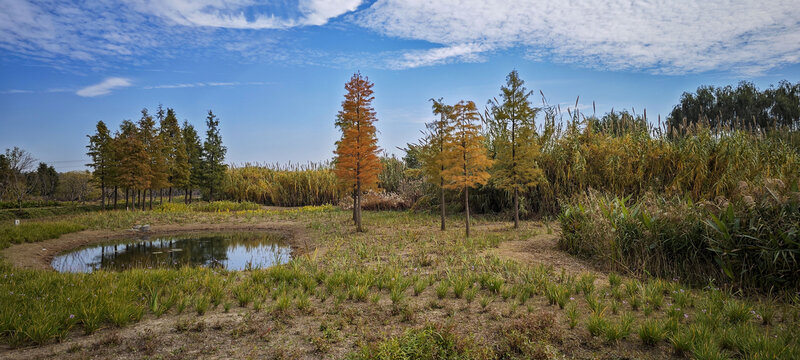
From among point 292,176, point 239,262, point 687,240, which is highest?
point 292,176

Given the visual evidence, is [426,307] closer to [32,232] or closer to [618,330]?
[618,330]

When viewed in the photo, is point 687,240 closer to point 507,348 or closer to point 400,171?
point 507,348

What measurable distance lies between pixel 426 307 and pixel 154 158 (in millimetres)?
18814

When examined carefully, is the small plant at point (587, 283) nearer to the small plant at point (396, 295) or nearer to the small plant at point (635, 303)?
the small plant at point (635, 303)

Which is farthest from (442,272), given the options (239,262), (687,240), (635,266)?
(239,262)

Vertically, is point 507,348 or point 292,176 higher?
point 292,176

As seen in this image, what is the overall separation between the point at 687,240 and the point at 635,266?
2.47 ft

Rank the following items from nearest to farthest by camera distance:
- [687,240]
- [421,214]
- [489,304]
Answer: [489,304]
[687,240]
[421,214]

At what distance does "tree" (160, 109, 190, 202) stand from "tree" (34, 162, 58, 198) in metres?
17.1

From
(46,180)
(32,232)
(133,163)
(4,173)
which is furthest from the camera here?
(46,180)

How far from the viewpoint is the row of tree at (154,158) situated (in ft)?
57.8

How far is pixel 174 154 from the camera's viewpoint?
20.6 m

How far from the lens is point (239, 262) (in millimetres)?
8234

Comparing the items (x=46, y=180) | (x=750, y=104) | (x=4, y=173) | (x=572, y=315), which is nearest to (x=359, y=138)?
(x=572, y=315)
